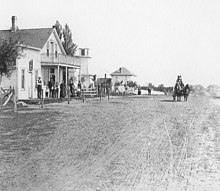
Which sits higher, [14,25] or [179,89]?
[14,25]

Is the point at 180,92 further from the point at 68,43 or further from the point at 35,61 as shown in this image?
the point at 68,43

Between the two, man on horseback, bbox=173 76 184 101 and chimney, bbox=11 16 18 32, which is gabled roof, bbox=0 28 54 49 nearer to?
chimney, bbox=11 16 18 32

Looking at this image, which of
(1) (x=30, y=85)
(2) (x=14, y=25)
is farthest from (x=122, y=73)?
(1) (x=30, y=85)

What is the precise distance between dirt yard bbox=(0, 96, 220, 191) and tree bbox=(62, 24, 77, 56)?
42639 millimetres

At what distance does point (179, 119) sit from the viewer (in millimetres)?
16609

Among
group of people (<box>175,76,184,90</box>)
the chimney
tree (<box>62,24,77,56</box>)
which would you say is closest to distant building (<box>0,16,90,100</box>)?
the chimney

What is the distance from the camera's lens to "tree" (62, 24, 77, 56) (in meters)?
56.9

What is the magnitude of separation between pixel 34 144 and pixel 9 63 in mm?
15264

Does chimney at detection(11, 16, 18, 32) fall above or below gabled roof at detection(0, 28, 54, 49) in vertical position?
above

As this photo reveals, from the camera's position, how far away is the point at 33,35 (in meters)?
38.5

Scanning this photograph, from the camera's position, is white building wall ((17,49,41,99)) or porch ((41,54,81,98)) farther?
porch ((41,54,81,98))

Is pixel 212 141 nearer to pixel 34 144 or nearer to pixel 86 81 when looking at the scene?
pixel 34 144

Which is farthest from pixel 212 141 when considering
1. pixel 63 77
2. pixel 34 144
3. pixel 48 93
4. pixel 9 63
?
pixel 63 77

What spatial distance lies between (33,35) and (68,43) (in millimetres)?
20133
